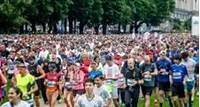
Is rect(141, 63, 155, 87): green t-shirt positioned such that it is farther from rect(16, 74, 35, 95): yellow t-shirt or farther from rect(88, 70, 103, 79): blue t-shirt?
rect(16, 74, 35, 95): yellow t-shirt

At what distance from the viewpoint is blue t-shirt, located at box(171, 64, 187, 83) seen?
17.7 m

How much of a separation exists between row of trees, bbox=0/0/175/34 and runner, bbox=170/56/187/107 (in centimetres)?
3855

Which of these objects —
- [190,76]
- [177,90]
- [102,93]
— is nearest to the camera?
[102,93]

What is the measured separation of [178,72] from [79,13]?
66.7 m

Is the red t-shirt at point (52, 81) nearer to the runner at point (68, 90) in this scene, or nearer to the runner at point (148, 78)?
the runner at point (68, 90)

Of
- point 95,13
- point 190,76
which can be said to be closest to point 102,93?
point 190,76

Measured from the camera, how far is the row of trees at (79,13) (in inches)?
2313

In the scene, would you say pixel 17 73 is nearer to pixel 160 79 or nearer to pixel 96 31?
pixel 160 79

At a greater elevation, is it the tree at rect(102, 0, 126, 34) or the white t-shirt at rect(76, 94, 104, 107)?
the white t-shirt at rect(76, 94, 104, 107)

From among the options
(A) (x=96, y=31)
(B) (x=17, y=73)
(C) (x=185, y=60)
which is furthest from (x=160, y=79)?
(A) (x=96, y=31)

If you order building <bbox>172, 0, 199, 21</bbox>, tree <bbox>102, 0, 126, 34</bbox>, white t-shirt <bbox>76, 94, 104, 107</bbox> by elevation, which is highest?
white t-shirt <bbox>76, 94, 104, 107</bbox>

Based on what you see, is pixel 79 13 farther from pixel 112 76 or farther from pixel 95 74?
pixel 95 74

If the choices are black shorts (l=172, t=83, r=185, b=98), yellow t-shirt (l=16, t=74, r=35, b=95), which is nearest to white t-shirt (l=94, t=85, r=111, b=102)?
yellow t-shirt (l=16, t=74, r=35, b=95)

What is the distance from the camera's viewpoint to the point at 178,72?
58.1ft
